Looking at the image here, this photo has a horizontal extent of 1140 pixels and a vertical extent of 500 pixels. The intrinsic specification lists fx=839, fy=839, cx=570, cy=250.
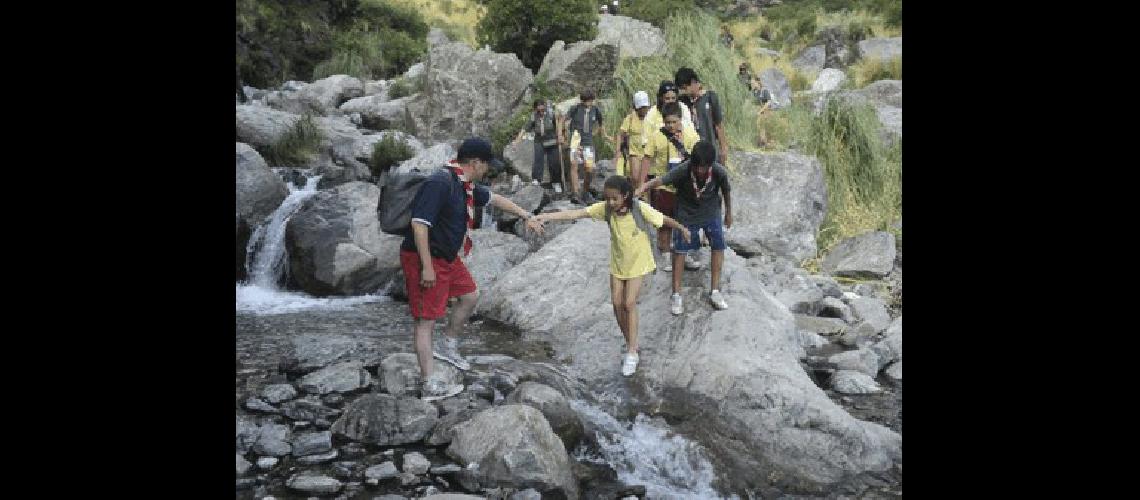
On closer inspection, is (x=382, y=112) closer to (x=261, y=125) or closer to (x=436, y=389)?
(x=261, y=125)

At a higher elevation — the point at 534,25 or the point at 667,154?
the point at 534,25

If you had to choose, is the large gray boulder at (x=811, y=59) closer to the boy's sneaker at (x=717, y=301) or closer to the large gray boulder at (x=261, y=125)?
the large gray boulder at (x=261, y=125)

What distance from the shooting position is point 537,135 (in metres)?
12.0

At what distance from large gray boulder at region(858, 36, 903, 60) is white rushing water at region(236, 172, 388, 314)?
51.2ft

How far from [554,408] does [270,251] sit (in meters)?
6.53

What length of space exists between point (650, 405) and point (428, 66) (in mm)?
11612

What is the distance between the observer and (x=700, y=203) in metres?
6.79

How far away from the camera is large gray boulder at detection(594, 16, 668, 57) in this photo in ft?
55.5

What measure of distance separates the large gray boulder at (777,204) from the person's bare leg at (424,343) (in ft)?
18.9

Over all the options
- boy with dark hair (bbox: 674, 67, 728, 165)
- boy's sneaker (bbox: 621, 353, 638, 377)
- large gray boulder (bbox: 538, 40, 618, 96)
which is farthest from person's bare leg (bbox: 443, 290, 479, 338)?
large gray boulder (bbox: 538, 40, 618, 96)

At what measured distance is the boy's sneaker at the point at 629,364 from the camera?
21.8 ft

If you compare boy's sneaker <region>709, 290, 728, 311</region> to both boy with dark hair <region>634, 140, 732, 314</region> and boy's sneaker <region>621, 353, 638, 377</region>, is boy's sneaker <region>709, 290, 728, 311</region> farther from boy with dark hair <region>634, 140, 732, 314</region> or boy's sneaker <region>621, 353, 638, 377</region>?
boy's sneaker <region>621, 353, 638, 377</region>

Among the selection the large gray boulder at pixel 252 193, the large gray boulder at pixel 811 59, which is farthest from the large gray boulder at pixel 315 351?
the large gray boulder at pixel 811 59

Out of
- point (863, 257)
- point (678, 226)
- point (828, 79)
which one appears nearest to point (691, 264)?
point (678, 226)
